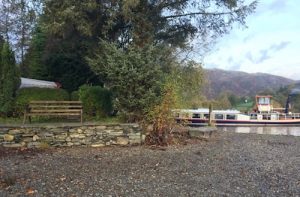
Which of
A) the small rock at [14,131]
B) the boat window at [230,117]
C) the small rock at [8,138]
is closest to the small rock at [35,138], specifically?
the small rock at [14,131]

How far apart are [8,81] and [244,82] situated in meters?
72.9

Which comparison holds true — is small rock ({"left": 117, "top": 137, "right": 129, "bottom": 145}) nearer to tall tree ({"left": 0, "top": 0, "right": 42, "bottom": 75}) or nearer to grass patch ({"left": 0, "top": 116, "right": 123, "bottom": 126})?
grass patch ({"left": 0, "top": 116, "right": 123, "bottom": 126})

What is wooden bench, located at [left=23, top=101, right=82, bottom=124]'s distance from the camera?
1190cm

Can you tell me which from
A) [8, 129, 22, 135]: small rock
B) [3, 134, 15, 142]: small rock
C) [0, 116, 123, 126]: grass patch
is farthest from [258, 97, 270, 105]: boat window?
[3, 134, 15, 142]: small rock

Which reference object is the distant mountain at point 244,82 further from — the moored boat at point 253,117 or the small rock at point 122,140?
the small rock at point 122,140

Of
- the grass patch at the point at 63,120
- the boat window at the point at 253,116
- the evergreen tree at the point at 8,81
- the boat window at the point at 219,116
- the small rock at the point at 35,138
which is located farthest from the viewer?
the boat window at the point at 253,116

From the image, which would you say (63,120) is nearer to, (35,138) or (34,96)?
(34,96)

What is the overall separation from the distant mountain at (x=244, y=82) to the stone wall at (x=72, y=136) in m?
51.5

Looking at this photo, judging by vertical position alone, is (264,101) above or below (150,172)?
above

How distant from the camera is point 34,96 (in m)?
13.6

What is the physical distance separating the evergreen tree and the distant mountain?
50.9 meters

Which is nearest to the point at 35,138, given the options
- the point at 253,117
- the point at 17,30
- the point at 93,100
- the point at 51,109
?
the point at 51,109

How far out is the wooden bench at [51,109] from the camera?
11.9 m

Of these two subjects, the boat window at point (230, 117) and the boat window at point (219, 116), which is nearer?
the boat window at point (219, 116)
